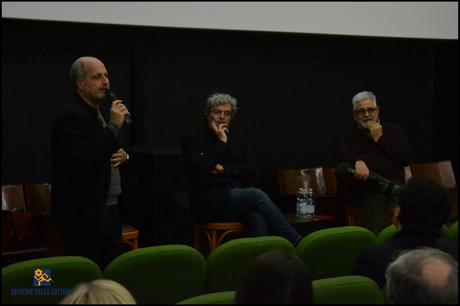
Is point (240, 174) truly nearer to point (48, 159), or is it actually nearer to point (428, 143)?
point (48, 159)

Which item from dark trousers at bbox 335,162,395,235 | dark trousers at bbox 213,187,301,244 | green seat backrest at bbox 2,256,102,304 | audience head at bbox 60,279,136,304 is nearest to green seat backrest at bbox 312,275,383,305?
audience head at bbox 60,279,136,304

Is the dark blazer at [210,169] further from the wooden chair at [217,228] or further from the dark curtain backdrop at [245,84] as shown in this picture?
the dark curtain backdrop at [245,84]

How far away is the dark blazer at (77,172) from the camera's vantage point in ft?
9.30

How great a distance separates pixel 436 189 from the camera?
2400 mm

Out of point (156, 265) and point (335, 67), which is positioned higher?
point (335, 67)

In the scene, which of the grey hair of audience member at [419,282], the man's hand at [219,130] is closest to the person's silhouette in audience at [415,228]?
the grey hair of audience member at [419,282]

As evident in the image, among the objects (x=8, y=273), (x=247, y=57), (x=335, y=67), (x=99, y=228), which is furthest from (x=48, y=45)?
(x=8, y=273)

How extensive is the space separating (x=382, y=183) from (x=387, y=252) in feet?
6.41

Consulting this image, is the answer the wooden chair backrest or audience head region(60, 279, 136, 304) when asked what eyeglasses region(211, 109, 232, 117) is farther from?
audience head region(60, 279, 136, 304)

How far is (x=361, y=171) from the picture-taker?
13.5 ft

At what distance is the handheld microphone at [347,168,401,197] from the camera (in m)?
4.05

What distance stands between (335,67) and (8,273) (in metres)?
4.41

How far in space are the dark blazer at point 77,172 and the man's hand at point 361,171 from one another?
6.02ft

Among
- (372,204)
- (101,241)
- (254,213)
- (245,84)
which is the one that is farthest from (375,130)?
(101,241)
